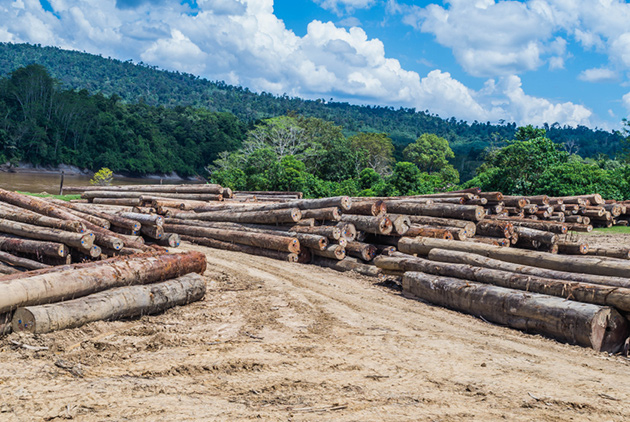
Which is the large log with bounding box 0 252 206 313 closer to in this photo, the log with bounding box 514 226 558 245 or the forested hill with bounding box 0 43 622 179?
the log with bounding box 514 226 558 245

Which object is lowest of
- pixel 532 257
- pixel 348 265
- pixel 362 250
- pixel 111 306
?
pixel 111 306

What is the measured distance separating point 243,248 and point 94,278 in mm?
7947

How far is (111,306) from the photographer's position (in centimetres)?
662

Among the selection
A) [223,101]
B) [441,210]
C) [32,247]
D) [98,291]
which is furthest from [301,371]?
[223,101]

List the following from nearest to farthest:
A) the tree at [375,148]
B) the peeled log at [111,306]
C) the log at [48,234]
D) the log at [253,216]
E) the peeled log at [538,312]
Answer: the peeled log at [111,306]
the peeled log at [538,312]
the log at [48,234]
the log at [253,216]
the tree at [375,148]

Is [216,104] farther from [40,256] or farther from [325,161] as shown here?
[40,256]

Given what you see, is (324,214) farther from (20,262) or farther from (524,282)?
(20,262)

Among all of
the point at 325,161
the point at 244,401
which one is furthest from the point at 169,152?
the point at 244,401

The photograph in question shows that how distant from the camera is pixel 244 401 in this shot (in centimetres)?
439

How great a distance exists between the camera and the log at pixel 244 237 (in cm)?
1330

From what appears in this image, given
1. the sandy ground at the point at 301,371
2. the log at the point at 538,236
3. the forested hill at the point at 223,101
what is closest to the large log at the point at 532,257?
the sandy ground at the point at 301,371

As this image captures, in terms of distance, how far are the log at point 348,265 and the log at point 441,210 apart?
11.7 ft

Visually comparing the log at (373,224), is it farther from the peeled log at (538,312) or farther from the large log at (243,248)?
the peeled log at (538,312)

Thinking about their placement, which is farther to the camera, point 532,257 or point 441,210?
point 441,210
